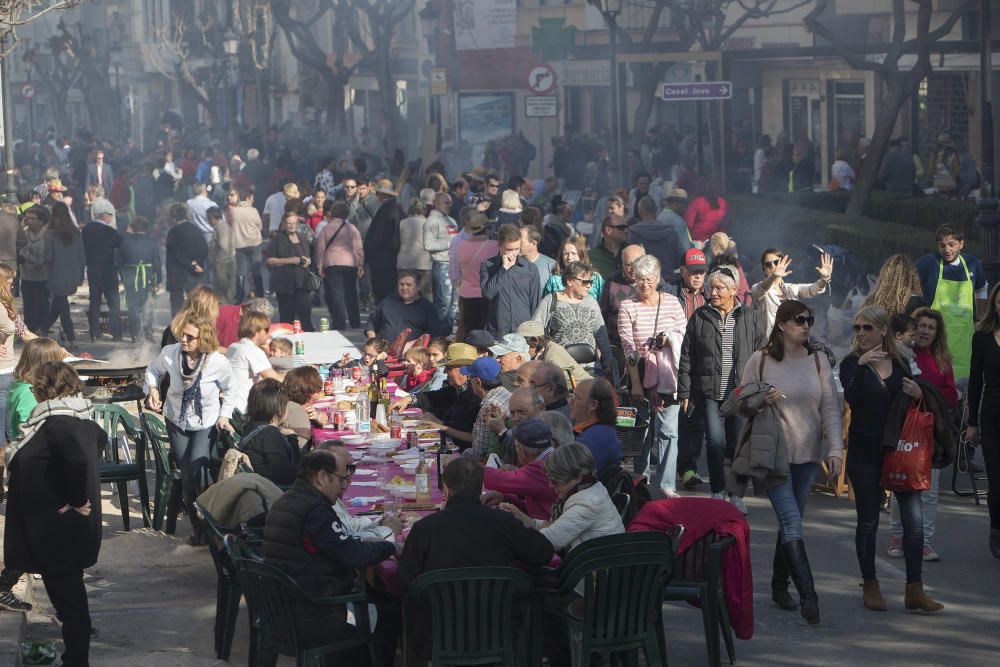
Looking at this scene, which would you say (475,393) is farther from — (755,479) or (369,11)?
(369,11)

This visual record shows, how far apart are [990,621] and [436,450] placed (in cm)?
314

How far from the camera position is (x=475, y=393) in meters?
10.2

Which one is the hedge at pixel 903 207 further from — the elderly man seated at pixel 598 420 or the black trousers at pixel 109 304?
the elderly man seated at pixel 598 420

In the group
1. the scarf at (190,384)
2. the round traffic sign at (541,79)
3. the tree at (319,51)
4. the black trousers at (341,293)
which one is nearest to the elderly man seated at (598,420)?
the scarf at (190,384)

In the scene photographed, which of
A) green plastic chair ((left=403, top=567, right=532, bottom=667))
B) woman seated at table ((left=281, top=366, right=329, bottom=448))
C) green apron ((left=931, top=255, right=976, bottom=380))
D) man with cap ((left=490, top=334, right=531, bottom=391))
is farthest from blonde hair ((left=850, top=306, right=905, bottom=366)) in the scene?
green apron ((left=931, top=255, right=976, bottom=380))

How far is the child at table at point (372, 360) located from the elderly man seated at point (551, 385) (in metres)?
3.26

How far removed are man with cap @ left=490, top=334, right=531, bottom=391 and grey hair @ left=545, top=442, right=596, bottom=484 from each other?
10.3 feet

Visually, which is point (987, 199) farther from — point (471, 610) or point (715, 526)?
point (471, 610)

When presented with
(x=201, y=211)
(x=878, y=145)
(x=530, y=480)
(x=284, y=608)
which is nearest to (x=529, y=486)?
(x=530, y=480)

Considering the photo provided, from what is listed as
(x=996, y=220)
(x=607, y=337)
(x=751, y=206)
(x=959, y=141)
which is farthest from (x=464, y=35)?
(x=607, y=337)

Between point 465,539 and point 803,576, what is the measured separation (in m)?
2.34

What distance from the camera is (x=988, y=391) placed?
9281mm

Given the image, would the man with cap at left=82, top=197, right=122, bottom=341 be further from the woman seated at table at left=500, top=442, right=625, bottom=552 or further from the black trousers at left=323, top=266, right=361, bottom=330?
the woman seated at table at left=500, top=442, right=625, bottom=552

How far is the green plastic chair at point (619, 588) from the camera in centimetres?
675
